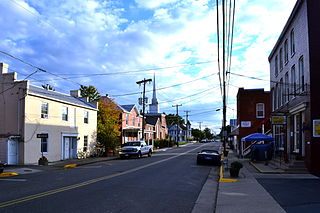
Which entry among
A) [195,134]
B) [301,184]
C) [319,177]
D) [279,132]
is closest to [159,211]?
[301,184]

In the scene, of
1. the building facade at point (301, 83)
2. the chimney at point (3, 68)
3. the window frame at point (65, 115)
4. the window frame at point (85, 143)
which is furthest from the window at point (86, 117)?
the building facade at point (301, 83)

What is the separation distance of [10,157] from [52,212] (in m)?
17.3

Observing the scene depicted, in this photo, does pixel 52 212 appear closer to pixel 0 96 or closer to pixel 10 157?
pixel 10 157

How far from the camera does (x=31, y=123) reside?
24.0m

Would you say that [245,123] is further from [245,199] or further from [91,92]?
[245,199]

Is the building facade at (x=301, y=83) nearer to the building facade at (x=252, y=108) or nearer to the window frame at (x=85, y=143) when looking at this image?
the building facade at (x=252, y=108)

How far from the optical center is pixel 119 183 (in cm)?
1308

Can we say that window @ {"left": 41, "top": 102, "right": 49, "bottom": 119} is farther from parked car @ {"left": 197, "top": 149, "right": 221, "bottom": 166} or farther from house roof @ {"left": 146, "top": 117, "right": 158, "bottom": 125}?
house roof @ {"left": 146, "top": 117, "right": 158, "bottom": 125}

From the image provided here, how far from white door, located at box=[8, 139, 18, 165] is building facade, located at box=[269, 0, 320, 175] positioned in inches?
740

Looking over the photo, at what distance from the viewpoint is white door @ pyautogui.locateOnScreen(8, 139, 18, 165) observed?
895 inches

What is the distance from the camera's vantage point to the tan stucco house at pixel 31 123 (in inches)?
912

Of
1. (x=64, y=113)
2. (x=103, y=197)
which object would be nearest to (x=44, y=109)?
(x=64, y=113)

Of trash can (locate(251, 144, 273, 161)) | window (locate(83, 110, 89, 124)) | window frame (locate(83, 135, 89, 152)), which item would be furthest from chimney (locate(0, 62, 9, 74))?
trash can (locate(251, 144, 273, 161))

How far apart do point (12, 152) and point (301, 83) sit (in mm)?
20695
